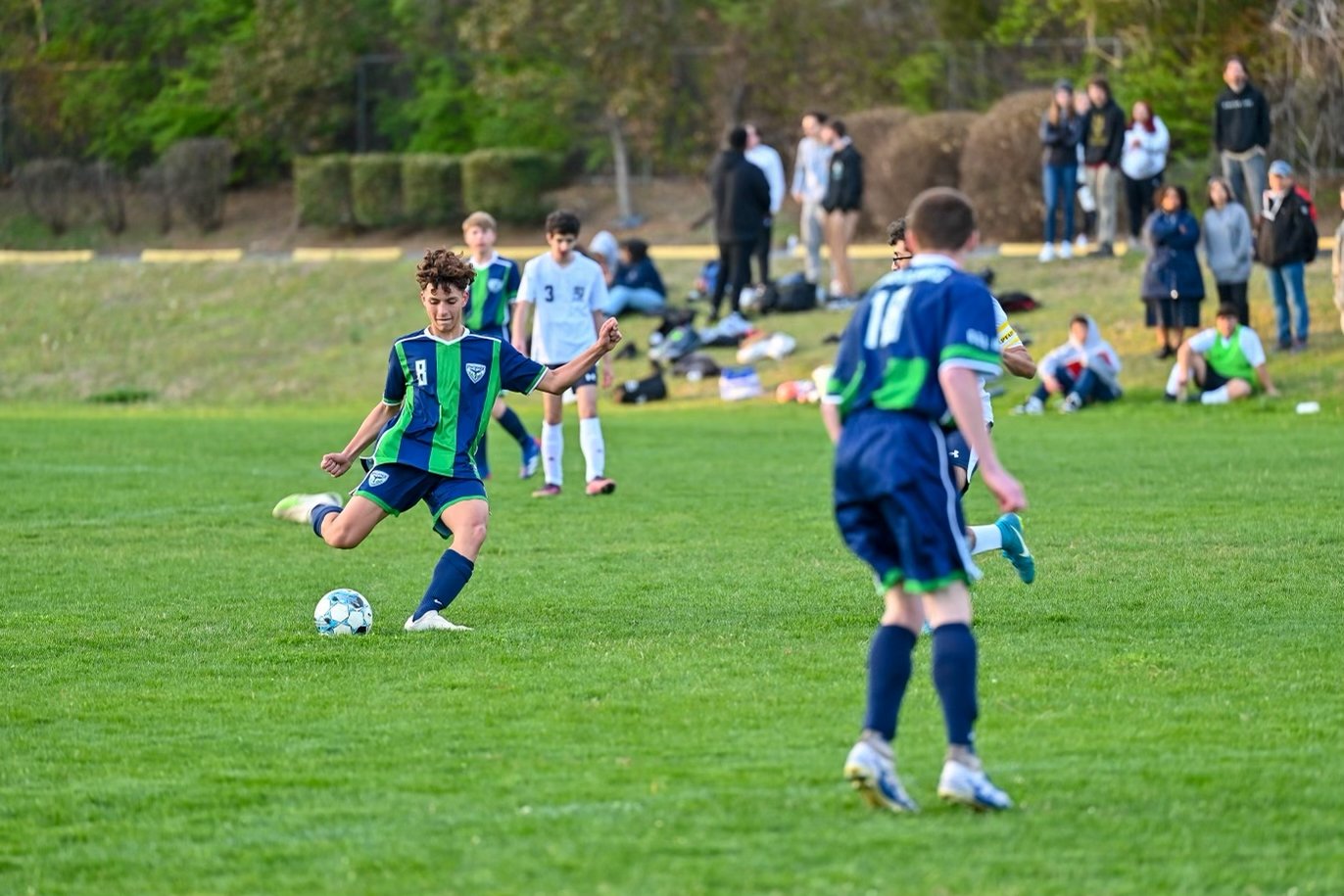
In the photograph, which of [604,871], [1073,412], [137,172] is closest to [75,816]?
[604,871]

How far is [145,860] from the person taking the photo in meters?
5.16

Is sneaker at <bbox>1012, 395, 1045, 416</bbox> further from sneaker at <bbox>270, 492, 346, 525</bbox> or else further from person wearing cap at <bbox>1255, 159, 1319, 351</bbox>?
sneaker at <bbox>270, 492, 346, 525</bbox>

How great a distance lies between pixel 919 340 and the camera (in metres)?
5.54

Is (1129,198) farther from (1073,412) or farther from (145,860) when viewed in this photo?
(145,860)

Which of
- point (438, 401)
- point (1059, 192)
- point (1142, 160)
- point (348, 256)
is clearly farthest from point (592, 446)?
point (348, 256)

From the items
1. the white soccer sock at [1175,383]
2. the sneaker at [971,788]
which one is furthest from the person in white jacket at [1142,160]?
the sneaker at [971,788]

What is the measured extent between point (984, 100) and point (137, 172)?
18.6 meters

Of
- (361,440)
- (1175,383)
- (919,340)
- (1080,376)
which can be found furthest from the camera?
(1080,376)

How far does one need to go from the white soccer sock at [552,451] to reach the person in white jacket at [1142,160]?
42.2ft

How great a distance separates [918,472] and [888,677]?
0.57 metres

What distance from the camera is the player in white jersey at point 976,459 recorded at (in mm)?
8055

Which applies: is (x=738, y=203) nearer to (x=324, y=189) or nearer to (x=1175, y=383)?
(x=1175, y=383)

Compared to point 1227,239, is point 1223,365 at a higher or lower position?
lower

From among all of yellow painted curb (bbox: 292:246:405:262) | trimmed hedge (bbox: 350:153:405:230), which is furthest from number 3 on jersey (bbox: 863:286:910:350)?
trimmed hedge (bbox: 350:153:405:230)
